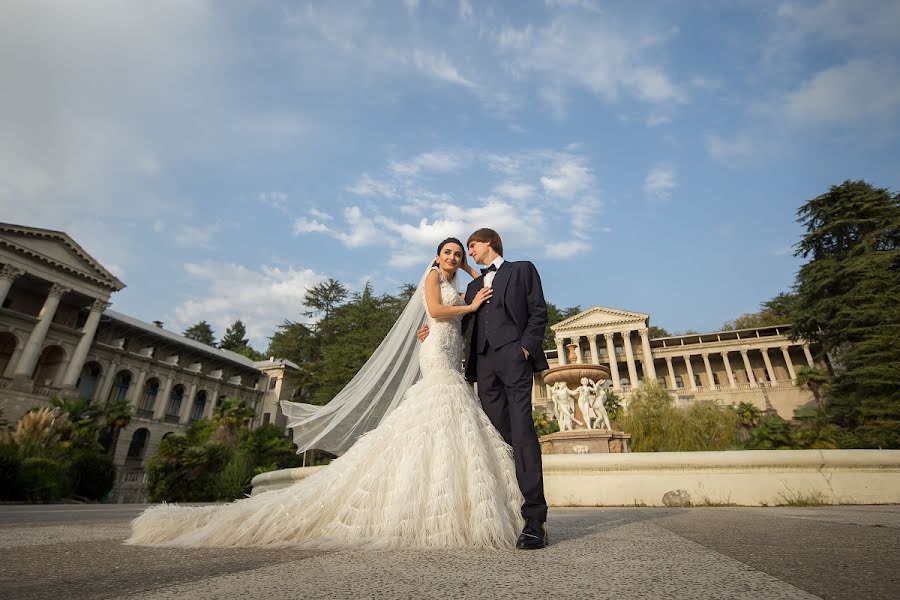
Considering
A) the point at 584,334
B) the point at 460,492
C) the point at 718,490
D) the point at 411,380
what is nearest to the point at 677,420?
the point at 718,490

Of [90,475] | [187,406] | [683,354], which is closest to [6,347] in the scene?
[187,406]

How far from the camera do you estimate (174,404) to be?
35750 mm

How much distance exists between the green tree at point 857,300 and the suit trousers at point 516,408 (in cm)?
2191

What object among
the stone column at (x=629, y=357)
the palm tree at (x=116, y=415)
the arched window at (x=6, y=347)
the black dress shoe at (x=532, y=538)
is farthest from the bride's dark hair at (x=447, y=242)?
the stone column at (x=629, y=357)

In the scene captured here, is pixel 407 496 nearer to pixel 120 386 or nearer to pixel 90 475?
pixel 90 475

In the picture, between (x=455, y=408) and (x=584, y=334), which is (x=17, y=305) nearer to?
(x=455, y=408)

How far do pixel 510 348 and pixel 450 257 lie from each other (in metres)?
1.10

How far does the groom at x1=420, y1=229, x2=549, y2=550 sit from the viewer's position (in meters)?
2.54

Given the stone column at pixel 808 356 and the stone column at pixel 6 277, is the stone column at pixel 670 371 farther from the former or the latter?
the stone column at pixel 6 277

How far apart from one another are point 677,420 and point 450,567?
16202mm

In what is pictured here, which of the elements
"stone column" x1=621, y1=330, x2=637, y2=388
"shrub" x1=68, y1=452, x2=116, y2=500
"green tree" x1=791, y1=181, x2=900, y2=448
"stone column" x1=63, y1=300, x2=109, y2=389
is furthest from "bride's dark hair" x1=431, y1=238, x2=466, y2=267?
"stone column" x1=621, y1=330, x2=637, y2=388

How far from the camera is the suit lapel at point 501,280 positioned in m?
2.98

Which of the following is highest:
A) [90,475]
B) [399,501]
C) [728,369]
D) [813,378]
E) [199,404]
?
[728,369]

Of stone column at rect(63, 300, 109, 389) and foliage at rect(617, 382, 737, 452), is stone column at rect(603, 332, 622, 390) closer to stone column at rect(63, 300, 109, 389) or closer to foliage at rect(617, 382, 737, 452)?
foliage at rect(617, 382, 737, 452)
